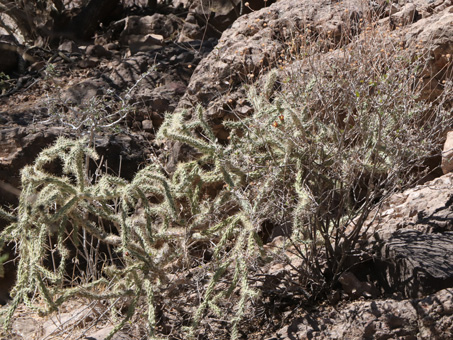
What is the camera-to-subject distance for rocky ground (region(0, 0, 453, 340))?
3824 mm

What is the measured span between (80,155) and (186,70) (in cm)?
302

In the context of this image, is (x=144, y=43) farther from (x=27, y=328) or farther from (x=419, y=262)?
(x=419, y=262)

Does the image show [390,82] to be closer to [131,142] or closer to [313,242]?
[313,242]

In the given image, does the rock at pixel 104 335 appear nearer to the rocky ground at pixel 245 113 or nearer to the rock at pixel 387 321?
the rocky ground at pixel 245 113

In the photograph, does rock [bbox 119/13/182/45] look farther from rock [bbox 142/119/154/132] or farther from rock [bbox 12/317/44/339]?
rock [bbox 12/317/44/339]

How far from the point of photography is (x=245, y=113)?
545 cm

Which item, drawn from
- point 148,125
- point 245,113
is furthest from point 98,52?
point 245,113

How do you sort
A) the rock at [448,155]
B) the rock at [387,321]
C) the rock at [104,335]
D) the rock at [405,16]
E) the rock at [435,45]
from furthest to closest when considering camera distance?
the rock at [405,16] < the rock at [435,45] < the rock at [448,155] < the rock at [104,335] < the rock at [387,321]

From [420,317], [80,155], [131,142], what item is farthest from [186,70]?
[420,317]

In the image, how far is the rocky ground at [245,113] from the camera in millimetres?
3824

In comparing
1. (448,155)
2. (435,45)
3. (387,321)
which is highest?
(435,45)

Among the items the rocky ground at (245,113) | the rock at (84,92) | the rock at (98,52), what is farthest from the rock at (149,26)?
the rock at (84,92)

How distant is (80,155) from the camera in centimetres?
433

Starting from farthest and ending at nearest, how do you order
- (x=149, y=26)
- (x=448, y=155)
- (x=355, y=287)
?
(x=149, y=26) → (x=448, y=155) → (x=355, y=287)
